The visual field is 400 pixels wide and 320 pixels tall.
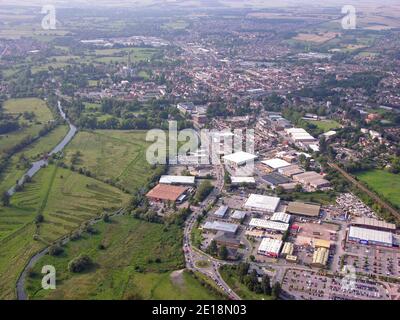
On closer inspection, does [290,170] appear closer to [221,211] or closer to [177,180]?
[177,180]

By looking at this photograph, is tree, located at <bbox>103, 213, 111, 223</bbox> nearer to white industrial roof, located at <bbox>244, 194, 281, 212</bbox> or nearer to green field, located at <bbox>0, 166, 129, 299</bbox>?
green field, located at <bbox>0, 166, 129, 299</bbox>

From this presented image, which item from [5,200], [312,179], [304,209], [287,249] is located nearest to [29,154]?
[5,200]

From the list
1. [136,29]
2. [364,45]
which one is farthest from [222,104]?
[136,29]

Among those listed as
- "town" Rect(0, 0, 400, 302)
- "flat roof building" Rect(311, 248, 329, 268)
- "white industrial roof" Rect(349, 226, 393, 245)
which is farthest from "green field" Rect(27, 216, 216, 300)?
"white industrial roof" Rect(349, 226, 393, 245)

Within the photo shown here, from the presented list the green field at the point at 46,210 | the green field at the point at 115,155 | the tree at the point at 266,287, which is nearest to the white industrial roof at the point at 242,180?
the green field at the point at 115,155

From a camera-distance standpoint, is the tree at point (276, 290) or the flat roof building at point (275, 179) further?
the flat roof building at point (275, 179)

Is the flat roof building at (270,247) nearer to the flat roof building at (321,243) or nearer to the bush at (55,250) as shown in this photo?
the flat roof building at (321,243)

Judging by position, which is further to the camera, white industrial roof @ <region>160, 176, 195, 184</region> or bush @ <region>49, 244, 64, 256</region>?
white industrial roof @ <region>160, 176, 195, 184</region>
